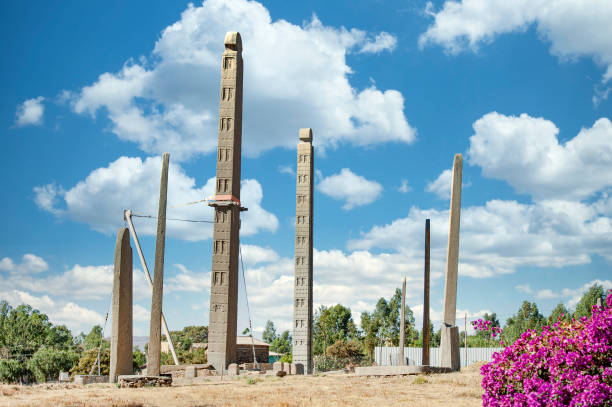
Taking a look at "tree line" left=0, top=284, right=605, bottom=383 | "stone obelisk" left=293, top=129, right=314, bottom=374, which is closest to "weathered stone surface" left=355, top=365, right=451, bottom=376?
"stone obelisk" left=293, top=129, right=314, bottom=374

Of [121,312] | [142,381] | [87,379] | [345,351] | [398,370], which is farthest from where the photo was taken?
[345,351]

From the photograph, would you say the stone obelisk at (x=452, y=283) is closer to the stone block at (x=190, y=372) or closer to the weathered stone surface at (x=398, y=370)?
the weathered stone surface at (x=398, y=370)

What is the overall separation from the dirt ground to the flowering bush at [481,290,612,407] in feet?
10.9

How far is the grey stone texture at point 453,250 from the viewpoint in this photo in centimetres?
1952

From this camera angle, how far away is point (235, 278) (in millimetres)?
29859

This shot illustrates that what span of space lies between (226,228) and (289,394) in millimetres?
14518

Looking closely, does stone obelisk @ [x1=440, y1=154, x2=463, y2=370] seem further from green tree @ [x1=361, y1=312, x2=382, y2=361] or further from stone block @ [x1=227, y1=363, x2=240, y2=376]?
green tree @ [x1=361, y1=312, x2=382, y2=361]

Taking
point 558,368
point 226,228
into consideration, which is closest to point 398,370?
point 558,368

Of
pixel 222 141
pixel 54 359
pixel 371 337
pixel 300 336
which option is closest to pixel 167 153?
pixel 222 141

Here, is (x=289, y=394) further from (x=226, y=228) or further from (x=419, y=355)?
(x=419, y=355)

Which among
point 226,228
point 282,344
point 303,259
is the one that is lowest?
point 282,344

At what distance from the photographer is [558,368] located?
31.6 ft

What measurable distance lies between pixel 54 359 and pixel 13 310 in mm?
13068

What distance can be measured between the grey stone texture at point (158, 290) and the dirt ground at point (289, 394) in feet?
4.71
